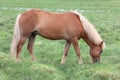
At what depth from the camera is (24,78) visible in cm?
806

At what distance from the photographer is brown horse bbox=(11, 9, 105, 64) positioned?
10.4 meters

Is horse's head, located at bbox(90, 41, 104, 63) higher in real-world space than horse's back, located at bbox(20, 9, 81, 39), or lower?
lower

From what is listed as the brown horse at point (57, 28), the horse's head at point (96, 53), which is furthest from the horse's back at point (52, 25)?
the horse's head at point (96, 53)

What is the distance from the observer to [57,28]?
1057 centimetres

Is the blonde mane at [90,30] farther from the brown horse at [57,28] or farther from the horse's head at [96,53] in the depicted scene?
the horse's head at [96,53]

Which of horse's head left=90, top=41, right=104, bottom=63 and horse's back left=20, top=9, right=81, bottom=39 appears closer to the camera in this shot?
horse's back left=20, top=9, right=81, bottom=39

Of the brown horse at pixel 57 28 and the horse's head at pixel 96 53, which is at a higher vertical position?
the brown horse at pixel 57 28

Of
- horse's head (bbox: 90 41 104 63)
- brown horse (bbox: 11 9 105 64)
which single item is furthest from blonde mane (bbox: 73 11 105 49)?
horse's head (bbox: 90 41 104 63)

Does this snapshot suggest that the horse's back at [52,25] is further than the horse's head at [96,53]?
No

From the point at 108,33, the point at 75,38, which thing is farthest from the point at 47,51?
the point at 108,33

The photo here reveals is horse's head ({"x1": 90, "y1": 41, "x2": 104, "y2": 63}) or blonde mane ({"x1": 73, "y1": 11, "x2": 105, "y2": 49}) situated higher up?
blonde mane ({"x1": 73, "y1": 11, "x2": 105, "y2": 49})

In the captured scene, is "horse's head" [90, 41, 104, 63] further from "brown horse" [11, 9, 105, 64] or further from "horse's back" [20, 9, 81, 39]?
"horse's back" [20, 9, 81, 39]

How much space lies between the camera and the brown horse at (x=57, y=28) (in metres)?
10.4

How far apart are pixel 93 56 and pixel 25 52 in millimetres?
2747
